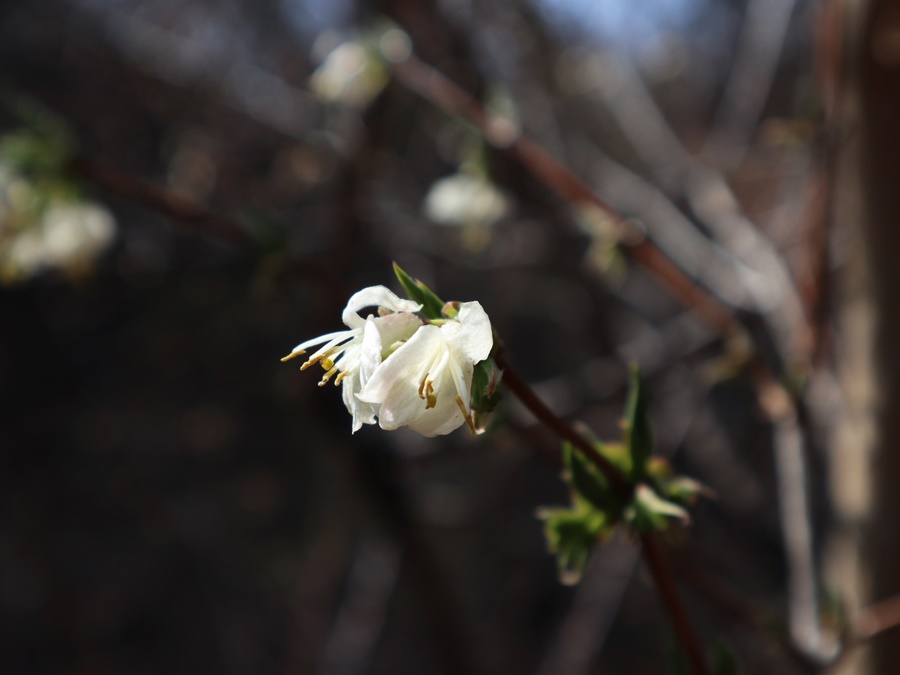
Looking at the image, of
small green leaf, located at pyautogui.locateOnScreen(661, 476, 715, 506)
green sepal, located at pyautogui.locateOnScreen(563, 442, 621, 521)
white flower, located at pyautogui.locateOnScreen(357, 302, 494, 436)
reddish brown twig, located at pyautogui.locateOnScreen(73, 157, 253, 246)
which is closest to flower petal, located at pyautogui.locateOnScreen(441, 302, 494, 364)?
white flower, located at pyautogui.locateOnScreen(357, 302, 494, 436)

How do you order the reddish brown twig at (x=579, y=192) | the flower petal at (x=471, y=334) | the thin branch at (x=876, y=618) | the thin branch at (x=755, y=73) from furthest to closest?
the thin branch at (x=755, y=73) → the reddish brown twig at (x=579, y=192) → the thin branch at (x=876, y=618) → the flower petal at (x=471, y=334)

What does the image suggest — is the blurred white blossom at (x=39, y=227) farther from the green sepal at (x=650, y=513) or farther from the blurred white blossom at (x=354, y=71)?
the green sepal at (x=650, y=513)

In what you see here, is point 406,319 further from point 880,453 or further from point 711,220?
point 711,220

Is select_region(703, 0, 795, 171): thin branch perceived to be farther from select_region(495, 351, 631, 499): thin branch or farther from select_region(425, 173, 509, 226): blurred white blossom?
select_region(495, 351, 631, 499): thin branch

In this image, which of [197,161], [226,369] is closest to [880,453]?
[197,161]

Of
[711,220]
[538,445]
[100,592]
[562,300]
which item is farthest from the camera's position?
[100,592]

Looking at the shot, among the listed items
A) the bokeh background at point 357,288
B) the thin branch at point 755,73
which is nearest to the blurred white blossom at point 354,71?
the bokeh background at point 357,288

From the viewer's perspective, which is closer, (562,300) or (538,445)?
(538,445)
